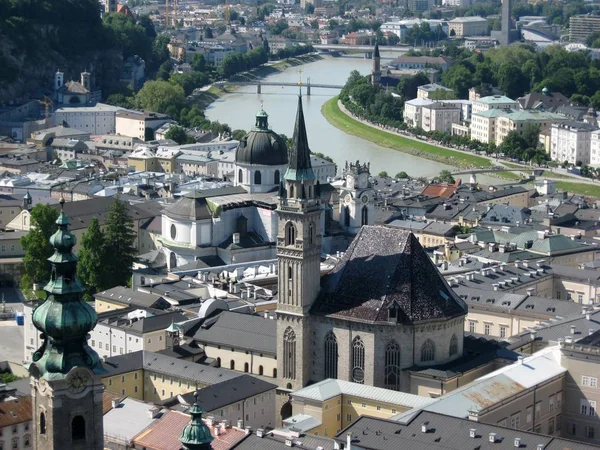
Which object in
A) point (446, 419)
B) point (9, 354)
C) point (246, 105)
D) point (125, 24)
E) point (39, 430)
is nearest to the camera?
point (39, 430)

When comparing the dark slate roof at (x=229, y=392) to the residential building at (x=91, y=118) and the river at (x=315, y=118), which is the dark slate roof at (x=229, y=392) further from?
the residential building at (x=91, y=118)

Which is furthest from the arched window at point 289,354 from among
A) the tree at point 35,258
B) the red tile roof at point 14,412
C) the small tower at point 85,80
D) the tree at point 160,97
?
the small tower at point 85,80

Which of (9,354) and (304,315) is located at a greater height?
(304,315)

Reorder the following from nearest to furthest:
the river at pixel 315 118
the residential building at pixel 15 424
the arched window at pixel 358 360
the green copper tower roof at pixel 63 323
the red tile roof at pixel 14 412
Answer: the green copper tower roof at pixel 63 323, the residential building at pixel 15 424, the red tile roof at pixel 14 412, the arched window at pixel 358 360, the river at pixel 315 118

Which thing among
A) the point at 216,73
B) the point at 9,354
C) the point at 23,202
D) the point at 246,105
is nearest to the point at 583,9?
the point at 216,73

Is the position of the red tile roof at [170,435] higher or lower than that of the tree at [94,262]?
higher

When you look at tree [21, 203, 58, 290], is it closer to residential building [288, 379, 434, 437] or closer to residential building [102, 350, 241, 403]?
residential building [102, 350, 241, 403]

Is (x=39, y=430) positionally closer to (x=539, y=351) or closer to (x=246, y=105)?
(x=539, y=351)
